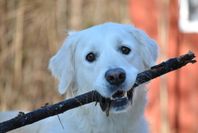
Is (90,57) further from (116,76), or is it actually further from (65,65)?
(116,76)

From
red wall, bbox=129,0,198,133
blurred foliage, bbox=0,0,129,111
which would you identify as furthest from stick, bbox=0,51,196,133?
blurred foliage, bbox=0,0,129,111

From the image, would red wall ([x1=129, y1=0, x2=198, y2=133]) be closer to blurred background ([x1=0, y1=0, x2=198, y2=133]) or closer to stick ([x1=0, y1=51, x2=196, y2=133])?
blurred background ([x1=0, y1=0, x2=198, y2=133])

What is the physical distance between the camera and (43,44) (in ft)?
36.4

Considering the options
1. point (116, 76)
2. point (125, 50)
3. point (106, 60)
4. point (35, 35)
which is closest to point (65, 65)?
point (125, 50)

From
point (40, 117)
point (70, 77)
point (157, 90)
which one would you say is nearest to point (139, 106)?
point (70, 77)

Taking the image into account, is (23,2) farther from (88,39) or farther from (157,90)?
(88,39)

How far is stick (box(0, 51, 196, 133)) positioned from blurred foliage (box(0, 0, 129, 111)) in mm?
6856

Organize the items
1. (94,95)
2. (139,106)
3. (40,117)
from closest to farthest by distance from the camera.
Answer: (40,117) < (94,95) < (139,106)

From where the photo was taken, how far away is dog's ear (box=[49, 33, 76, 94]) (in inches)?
182

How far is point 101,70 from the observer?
13.2 feet

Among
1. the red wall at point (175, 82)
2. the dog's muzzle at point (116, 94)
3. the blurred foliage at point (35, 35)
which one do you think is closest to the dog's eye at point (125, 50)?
the dog's muzzle at point (116, 94)

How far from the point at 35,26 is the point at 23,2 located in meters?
0.46

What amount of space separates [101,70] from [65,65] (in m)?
0.67

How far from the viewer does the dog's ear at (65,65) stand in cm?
463
